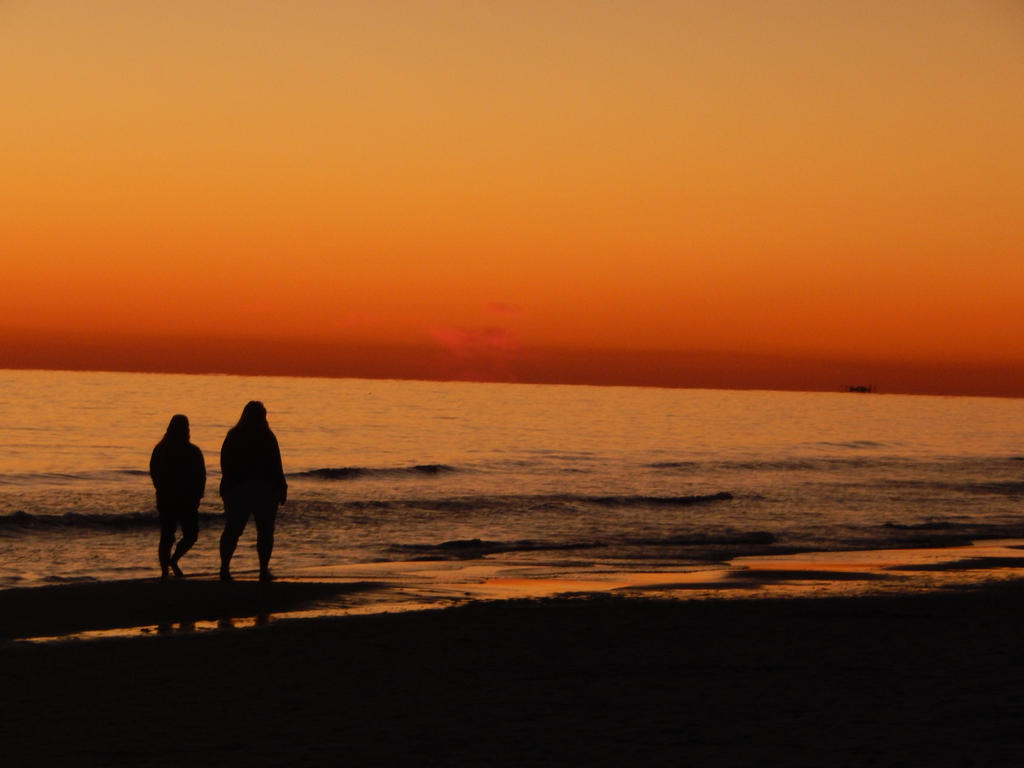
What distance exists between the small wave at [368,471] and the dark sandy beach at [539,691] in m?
27.8

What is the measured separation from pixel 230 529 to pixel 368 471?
91.2 ft

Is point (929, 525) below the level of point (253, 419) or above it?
below

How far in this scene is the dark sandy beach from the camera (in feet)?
19.8

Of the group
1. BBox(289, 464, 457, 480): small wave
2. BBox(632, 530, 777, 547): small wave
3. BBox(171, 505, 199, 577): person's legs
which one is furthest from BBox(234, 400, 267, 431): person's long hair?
BBox(289, 464, 457, 480): small wave

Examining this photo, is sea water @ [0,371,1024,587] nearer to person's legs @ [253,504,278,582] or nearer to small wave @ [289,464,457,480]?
small wave @ [289,464,457,480]

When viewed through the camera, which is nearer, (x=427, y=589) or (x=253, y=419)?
(x=253, y=419)

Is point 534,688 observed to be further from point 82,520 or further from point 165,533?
point 82,520

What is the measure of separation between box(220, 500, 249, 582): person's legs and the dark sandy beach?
204 cm

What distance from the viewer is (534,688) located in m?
7.65

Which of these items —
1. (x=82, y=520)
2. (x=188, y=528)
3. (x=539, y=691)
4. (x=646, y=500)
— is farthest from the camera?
(x=646, y=500)

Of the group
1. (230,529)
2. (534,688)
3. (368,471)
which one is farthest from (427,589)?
(368,471)

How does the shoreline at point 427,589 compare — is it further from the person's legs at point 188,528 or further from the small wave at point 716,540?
the small wave at point 716,540

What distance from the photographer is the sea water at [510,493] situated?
67.6 feet

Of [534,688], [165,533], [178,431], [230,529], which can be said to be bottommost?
[534,688]
